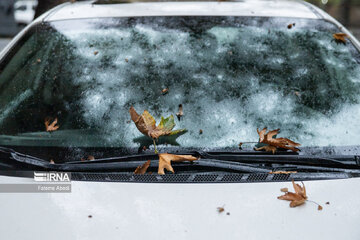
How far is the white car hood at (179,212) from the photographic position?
1.54m

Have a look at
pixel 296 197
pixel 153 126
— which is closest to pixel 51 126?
pixel 153 126

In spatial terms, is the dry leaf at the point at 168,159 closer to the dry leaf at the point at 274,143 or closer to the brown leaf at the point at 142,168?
the brown leaf at the point at 142,168

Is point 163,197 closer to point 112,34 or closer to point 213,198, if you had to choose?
point 213,198

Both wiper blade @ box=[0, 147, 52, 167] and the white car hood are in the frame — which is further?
wiper blade @ box=[0, 147, 52, 167]

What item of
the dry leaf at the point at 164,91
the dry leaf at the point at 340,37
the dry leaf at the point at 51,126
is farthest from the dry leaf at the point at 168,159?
the dry leaf at the point at 340,37

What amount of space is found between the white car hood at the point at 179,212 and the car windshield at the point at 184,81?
28 centimetres

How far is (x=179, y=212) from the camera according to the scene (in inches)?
63.4

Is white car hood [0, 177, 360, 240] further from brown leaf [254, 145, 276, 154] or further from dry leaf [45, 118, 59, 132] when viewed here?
dry leaf [45, 118, 59, 132]

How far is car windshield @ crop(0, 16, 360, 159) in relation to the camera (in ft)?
6.67

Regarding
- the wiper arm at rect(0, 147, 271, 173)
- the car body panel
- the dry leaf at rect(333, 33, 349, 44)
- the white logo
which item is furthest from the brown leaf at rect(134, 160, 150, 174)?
the dry leaf at rect(333, 33, 349, 44)

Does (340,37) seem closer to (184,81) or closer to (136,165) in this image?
(184,81)

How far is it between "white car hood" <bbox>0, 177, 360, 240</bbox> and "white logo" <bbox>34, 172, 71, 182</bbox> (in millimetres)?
67

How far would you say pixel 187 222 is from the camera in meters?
1.57

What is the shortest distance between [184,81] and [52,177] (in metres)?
0.77
